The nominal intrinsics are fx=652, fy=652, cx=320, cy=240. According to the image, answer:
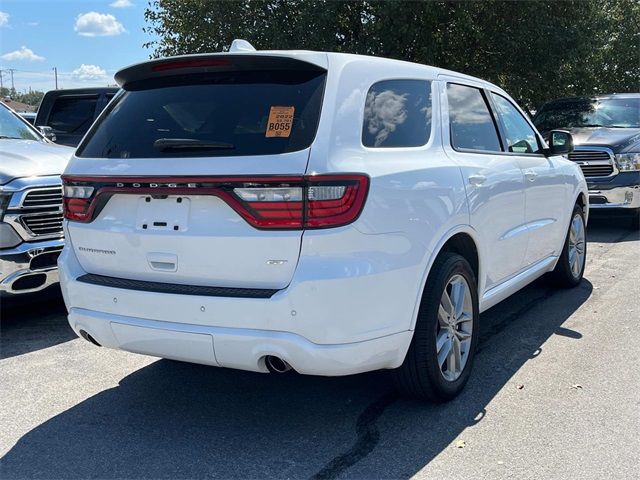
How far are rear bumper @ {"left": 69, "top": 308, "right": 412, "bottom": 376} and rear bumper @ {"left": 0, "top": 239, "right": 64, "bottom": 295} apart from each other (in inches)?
73.5

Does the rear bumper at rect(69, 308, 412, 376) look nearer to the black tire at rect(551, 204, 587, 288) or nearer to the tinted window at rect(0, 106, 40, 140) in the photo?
the black tire at rect(551, 204, 587, 288)

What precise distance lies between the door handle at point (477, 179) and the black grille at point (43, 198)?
3292 mm

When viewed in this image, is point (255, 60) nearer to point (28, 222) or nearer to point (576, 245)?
point (28, 222)

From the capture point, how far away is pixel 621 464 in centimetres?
308

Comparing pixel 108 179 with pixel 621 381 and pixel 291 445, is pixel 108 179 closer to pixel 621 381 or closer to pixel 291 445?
pixel 291 445

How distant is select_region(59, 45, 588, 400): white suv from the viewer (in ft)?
9.64

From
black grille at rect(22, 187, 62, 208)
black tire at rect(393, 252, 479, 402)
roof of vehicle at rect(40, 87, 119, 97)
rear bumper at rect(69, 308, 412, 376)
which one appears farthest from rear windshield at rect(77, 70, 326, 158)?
roof of vehicle at rect(40, 87, 119, 97)

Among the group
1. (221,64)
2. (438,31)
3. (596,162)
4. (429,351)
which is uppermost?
(438,31)

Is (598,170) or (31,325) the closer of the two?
(31,325)

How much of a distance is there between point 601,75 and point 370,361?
20.7 m

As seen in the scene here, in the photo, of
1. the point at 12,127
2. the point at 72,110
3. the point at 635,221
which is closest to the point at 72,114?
the point at 72,110

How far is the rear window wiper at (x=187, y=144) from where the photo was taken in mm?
3113

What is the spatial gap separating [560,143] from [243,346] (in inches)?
151

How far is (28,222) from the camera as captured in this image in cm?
505
